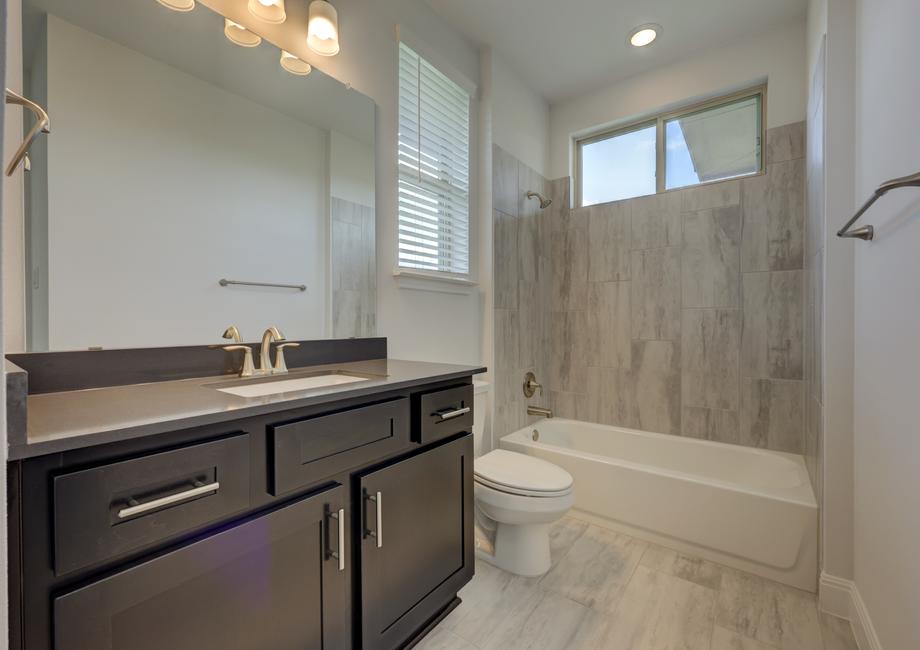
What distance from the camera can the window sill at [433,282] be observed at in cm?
196

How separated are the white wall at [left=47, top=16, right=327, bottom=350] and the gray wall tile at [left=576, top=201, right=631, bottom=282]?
79.2 inches

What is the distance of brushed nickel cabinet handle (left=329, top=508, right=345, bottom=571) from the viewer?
40.6 inches

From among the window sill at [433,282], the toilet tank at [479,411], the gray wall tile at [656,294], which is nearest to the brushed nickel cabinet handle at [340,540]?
the window sill at [433,282]

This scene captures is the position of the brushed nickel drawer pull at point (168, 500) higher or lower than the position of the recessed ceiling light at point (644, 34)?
lower

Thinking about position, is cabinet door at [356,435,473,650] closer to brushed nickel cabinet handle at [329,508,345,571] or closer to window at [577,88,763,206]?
brushed nickel cabinet handle at [329,508,345,571]

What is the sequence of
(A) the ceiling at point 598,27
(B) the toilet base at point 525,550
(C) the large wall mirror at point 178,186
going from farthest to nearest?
1. (A) the ceiling at point 598,27
2. (B) the toilet base at point 525,550
3. (C) the large wall mirror at point 178,186

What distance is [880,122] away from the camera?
49.8 inches

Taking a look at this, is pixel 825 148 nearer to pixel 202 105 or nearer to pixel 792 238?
pixel 792 238

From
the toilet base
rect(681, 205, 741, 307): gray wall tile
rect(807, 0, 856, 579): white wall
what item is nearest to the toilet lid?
the toilet base

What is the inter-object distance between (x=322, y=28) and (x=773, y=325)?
2656 mm

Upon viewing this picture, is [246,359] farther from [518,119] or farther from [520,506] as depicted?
[518,119]

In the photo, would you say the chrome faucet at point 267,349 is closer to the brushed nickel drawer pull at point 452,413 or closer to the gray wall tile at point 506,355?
the brushed nickel drawer pull at point 452,413

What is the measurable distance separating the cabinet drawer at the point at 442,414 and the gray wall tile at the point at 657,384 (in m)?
1.67

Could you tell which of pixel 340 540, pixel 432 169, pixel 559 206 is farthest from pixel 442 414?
Answer: pixel 559 206
